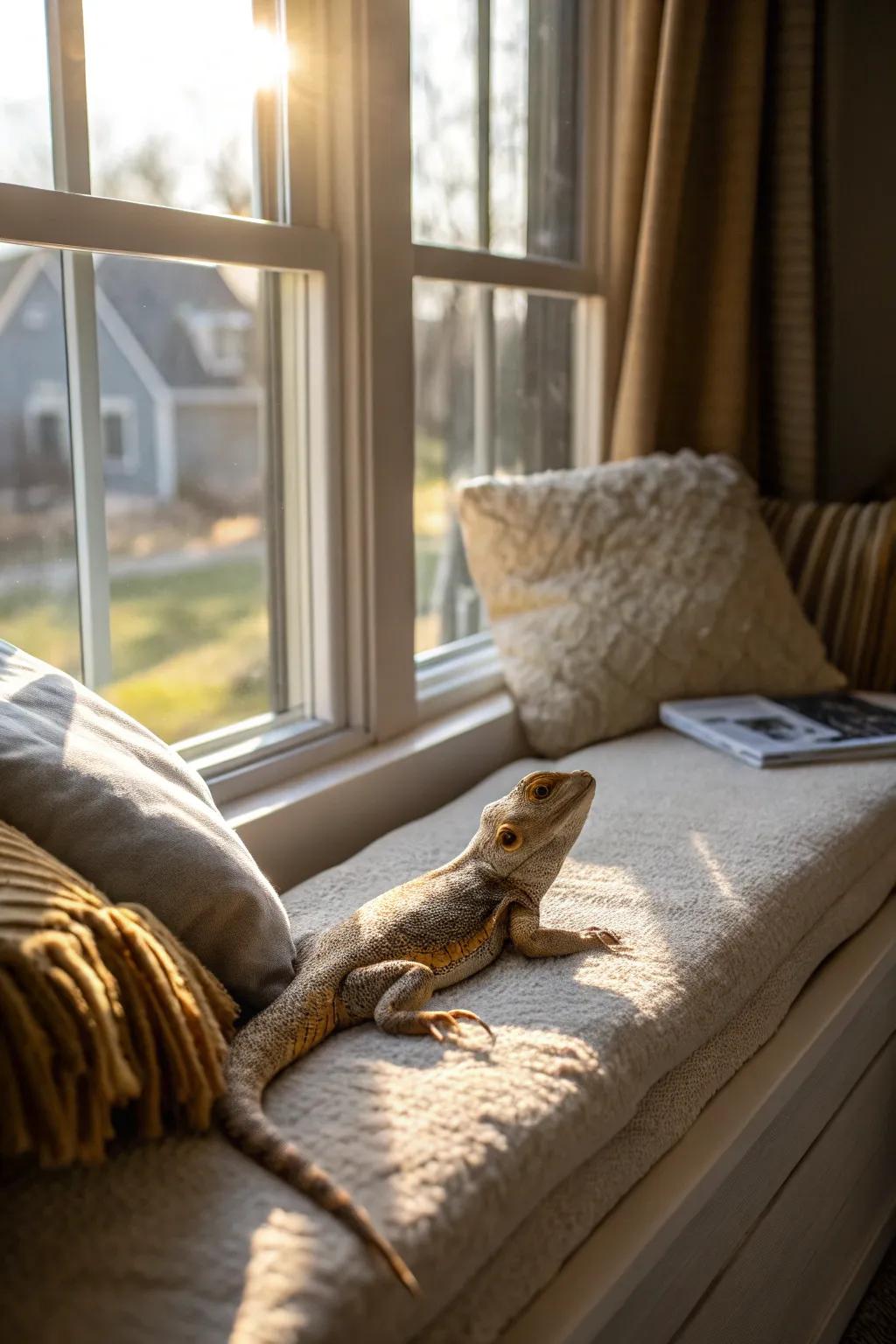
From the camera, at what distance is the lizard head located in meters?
1.10

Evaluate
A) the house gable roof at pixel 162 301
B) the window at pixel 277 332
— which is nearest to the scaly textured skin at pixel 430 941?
the window at pixel 277 332

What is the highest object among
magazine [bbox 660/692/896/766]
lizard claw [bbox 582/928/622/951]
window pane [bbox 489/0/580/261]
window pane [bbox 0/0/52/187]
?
window pane [bbox 489/0/580/261]

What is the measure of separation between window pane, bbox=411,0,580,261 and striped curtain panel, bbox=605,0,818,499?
0.10m

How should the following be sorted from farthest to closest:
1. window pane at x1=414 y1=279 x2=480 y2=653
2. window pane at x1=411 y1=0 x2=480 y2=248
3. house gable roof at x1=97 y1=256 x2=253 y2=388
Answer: window pane at x1=414 y1=279 x2=480 y2=653
window pane at x1=411 y1=0 x2=480 y2=248
house gable roof at x1=97 y1=256 x2=253 y2=388

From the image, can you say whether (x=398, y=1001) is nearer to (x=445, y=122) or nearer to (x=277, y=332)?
(x=277, y=332)

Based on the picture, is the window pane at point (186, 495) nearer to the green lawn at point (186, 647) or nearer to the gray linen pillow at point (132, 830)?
the green lawn at point (186, 647)

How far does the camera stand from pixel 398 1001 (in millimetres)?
982

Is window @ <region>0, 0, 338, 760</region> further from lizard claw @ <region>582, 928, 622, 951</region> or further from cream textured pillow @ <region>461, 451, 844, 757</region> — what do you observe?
lizard claw @ <region>582, 928, 622, 951</region>

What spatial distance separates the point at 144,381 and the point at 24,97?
23.6 inches

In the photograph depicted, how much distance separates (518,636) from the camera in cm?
188

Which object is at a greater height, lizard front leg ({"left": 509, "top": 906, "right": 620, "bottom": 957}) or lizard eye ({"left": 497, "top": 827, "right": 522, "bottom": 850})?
lizard eye ({"left": 497, "top": 827, "right": 522, "bottom": 850})

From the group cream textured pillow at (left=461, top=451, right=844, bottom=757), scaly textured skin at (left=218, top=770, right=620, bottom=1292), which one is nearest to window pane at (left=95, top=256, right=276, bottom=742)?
cream textured pillow at (left=461, top=451, right=844, bottom=757)

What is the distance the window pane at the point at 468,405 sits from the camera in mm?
1986

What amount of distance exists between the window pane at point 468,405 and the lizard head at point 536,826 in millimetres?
883
